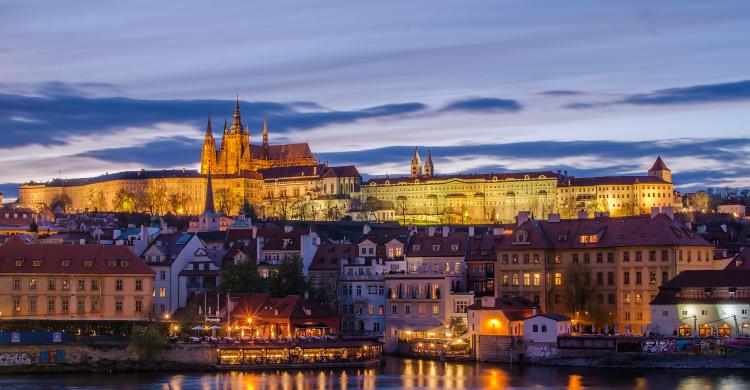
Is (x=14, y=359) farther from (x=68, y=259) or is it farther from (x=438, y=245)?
(x=438, y=245)

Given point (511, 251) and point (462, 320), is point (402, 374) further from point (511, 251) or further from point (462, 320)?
point (511, 251)

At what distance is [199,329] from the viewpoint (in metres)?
Result: 72.4

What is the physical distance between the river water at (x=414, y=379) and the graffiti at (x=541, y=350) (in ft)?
5.64

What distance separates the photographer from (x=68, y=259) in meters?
78.7

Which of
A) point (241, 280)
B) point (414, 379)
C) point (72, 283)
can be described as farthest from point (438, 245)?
point (72, 283)

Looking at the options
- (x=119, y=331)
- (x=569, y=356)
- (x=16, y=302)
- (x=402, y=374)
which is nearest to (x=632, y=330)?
(x=569, y=356)

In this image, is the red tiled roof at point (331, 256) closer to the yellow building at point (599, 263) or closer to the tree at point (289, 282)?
the tree at point (289, 282)

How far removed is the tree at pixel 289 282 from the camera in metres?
79.8

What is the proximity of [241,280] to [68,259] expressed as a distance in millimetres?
11050

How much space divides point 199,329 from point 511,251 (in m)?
20.9

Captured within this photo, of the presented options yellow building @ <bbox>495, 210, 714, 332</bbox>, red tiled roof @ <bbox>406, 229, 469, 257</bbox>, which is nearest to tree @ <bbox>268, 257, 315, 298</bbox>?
red tiled roof @ <bbox>406, 229, 469, 257</bbox>

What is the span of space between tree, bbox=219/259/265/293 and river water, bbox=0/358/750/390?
14756mm

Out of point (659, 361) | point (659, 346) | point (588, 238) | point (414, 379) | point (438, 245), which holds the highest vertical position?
point (588, 238)

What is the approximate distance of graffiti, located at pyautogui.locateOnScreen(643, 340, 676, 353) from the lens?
6606 cm
